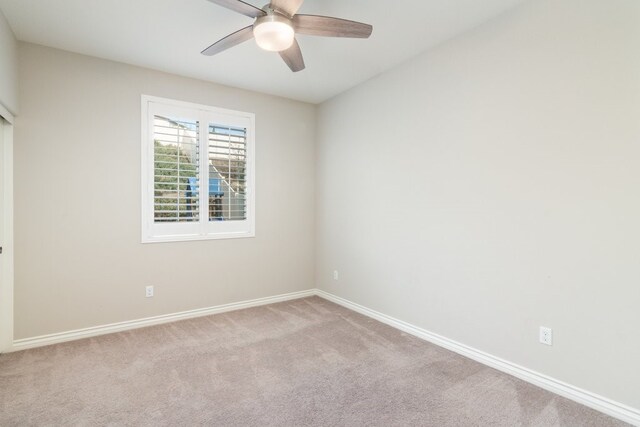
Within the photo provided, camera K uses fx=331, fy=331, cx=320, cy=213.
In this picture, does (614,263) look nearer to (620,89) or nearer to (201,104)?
(620,89)

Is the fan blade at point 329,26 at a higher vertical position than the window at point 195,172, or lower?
higher

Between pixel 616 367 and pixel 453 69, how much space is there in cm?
242

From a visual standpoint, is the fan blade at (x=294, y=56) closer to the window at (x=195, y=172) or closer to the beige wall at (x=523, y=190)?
the beige wall at (x=523, y=190)

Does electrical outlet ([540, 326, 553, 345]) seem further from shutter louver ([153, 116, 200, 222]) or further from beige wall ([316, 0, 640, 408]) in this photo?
shutter louver ([153, 116, 200, 222])

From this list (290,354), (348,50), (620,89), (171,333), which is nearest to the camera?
(620,89)

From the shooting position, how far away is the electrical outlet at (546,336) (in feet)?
7.41

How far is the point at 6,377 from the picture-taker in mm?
2420

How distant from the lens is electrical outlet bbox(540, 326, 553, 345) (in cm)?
226

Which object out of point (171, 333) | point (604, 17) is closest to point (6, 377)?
point (171, 333)

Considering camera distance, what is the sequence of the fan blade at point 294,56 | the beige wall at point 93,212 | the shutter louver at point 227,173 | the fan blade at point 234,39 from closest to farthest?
the fan blade at point 234,39 → the fan blade at point 294,56 → the beige wall at point 93,212 → the shutter louver at point 227,173

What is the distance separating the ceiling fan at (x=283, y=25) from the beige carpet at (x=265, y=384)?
230cm

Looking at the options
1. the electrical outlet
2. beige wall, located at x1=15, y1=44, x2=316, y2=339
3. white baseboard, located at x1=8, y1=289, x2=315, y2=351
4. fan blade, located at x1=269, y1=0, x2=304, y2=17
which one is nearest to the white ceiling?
beige wall, located at x1=15, y1=44, x2=316, y2=339

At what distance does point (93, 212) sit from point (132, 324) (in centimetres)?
119

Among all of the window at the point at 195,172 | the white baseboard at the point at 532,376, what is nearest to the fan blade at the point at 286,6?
the window at the point at 195,172
